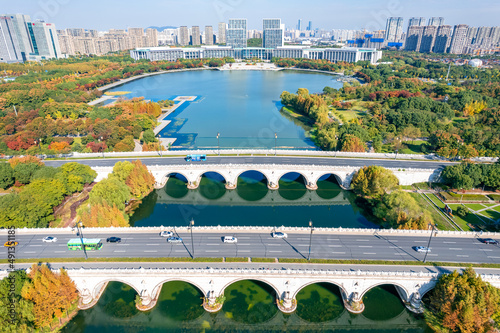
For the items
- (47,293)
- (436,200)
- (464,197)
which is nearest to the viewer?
(47,293)

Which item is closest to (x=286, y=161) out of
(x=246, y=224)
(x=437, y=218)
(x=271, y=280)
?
(x=246, y=224)

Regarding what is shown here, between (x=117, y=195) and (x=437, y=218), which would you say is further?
(x=437, y=218)

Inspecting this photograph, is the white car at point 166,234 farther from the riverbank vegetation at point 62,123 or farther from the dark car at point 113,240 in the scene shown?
the riverbank vegetation at point 62,123

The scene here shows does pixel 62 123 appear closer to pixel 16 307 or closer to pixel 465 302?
pixel 16 307

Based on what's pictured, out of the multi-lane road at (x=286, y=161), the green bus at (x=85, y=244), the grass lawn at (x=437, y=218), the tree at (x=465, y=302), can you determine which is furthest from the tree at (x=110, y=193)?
the grass lawn at (x=437, y=218)

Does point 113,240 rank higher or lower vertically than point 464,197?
higher

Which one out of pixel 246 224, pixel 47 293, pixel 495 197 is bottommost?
pixel 246 224
